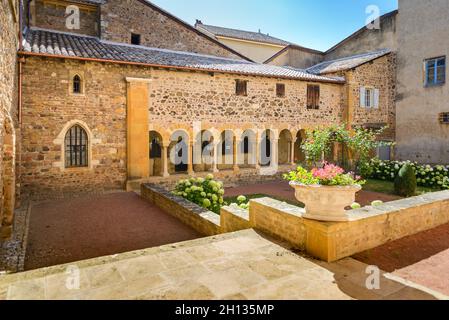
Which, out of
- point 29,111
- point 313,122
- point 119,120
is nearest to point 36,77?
point 29,111

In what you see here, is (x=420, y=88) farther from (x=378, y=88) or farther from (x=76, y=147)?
(x=76, y=147)

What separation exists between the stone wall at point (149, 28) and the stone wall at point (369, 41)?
355 inches

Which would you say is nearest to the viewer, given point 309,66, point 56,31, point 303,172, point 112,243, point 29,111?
point 303,172

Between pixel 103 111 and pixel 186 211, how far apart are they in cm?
574

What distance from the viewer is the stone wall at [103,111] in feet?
32.5

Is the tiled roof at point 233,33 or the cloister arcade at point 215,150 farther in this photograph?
the tiled roof at point 233,33

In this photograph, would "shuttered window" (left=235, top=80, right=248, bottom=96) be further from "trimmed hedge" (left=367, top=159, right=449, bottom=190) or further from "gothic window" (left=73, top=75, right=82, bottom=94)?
"trimmed hedge" (left=367, top=159, right=449, bottom=190)

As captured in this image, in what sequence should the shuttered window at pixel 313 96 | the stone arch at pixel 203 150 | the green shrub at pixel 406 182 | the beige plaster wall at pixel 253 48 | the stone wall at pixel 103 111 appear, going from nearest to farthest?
1. the stone wall at pixel 103 111
2. the green shrub at pixel 406 182
3. the stone arch at pixel 203 150
4. the shuttered window at pixel 313 96
5. the beige plaster wall at pixel 253 48

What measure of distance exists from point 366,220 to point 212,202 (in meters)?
5.16

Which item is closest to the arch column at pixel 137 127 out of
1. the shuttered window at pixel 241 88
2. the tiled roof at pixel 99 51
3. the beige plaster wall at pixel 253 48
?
the tiled roof at pixel 99 51

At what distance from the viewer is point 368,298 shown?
9.70 ft

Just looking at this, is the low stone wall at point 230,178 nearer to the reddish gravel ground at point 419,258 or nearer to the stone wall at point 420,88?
the stone wall at point 420,88

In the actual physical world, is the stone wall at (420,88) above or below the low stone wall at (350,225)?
above
